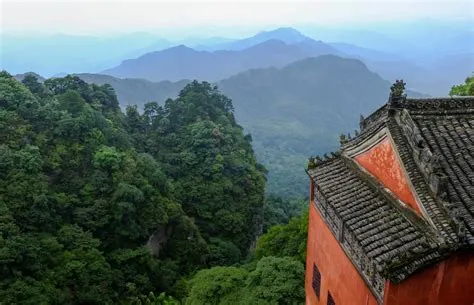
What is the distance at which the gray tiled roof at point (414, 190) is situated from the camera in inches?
315

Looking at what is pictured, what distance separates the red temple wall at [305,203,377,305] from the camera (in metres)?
9.55

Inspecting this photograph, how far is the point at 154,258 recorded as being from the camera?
116ft

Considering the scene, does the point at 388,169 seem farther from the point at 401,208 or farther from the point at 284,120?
the point at 284,120

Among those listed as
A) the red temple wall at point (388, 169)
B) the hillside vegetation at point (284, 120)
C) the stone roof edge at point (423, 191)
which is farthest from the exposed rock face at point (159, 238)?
the hillside vegetation at point (284, 120)

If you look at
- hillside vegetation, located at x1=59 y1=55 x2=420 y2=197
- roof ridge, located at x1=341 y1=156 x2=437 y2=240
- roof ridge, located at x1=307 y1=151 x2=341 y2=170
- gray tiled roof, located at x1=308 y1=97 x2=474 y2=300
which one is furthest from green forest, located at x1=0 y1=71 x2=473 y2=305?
hillside vegetation, located at x1=59 y1=55 x2=420 y2=197

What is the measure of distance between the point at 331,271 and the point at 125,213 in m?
24.7

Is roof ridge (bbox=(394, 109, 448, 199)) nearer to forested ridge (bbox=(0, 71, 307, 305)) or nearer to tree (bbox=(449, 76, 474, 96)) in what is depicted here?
forested ridge (bbox=(0, 71, 307, 305))

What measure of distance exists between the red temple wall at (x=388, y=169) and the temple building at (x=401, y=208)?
2cm

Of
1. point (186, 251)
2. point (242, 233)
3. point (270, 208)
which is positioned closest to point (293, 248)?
point (186, 251)

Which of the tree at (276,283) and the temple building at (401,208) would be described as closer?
the temple building at (401,208)

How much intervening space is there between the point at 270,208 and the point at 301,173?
2216 inches

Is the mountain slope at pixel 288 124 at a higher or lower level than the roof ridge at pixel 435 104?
lower

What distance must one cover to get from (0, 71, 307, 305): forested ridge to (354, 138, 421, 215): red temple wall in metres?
9.34

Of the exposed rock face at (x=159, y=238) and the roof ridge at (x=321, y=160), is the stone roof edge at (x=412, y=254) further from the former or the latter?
the exposed rock face at (x=159, y=238)
